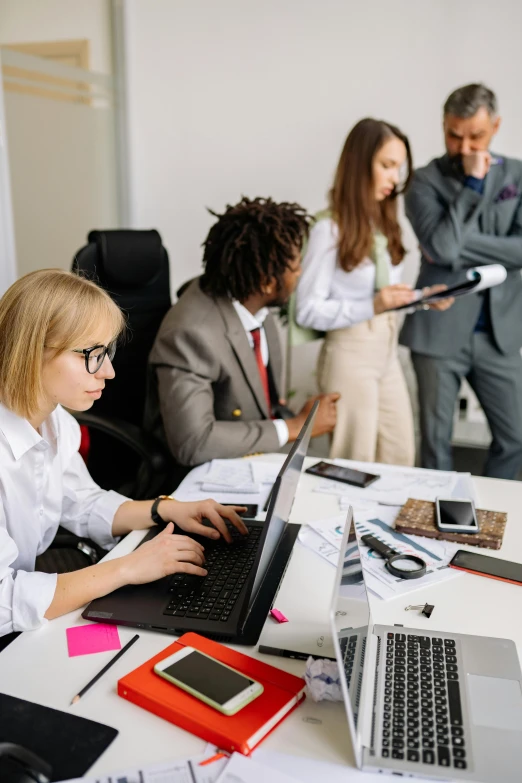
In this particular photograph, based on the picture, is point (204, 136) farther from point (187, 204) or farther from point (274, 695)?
point (274, 695)

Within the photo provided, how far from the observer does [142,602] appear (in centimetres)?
115

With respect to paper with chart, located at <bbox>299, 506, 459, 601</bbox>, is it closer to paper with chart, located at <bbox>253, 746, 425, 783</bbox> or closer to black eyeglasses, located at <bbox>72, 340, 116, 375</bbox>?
paper with chart, located at <bbox>253, 746, 425, 783</bbox>

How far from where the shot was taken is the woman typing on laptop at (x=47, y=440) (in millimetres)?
1126

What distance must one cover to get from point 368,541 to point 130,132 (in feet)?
9.44

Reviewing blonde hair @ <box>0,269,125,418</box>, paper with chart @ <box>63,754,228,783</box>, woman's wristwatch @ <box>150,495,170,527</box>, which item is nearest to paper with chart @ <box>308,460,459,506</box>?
woman's wristwatch @ <box>150,495,170,527</box>

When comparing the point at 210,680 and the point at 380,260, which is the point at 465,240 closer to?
the point at 380,260

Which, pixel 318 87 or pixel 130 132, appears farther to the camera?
pixel 130 132

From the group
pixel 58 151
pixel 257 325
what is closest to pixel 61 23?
pixel 58 151

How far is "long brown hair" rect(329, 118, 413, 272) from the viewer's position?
2256mm

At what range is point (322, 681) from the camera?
94cm

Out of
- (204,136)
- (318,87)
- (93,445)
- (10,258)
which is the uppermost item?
(318,87)

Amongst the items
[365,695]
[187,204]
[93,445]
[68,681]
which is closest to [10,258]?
[93,445]

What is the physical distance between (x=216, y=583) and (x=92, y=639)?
24 centimetres

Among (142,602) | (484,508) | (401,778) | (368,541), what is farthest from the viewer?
(484,508)
